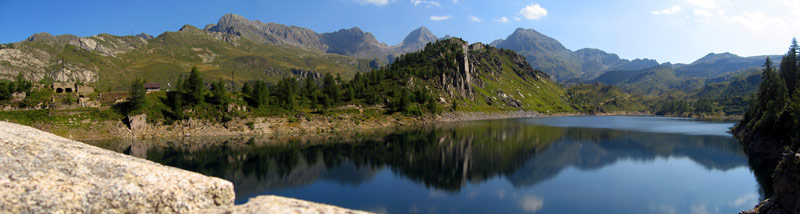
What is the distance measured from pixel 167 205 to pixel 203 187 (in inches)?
40.5

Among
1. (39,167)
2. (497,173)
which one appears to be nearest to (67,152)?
(39,167)

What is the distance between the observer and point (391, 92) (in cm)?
14338

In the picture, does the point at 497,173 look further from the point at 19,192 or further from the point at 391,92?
the point at 391,92

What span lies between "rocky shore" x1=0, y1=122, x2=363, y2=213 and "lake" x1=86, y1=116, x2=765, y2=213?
21585 mm

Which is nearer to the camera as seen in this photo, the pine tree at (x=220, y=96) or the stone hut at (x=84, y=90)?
the stone hut at (x=84, y=90)

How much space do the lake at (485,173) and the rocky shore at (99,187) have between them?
21585 millimetres

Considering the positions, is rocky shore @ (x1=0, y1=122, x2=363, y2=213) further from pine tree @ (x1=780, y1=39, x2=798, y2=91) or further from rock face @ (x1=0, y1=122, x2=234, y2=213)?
pine tree @ (x1=780, y1=39, x2=798, y2=91)

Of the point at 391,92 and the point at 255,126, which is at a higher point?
the point at 391,92

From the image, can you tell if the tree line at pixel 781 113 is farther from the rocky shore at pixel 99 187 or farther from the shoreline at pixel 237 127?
the shoreline at pixel 237 127

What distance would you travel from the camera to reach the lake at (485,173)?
33.1m

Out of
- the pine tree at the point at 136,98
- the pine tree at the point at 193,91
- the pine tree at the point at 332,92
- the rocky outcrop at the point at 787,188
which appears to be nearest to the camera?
the rocky outcrop at the point at 787,188

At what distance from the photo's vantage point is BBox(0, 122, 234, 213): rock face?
9.05m

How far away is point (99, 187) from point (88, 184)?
0.34 metres

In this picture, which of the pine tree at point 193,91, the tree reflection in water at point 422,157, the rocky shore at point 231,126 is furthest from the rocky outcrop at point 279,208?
the pine tree at point 193,91
